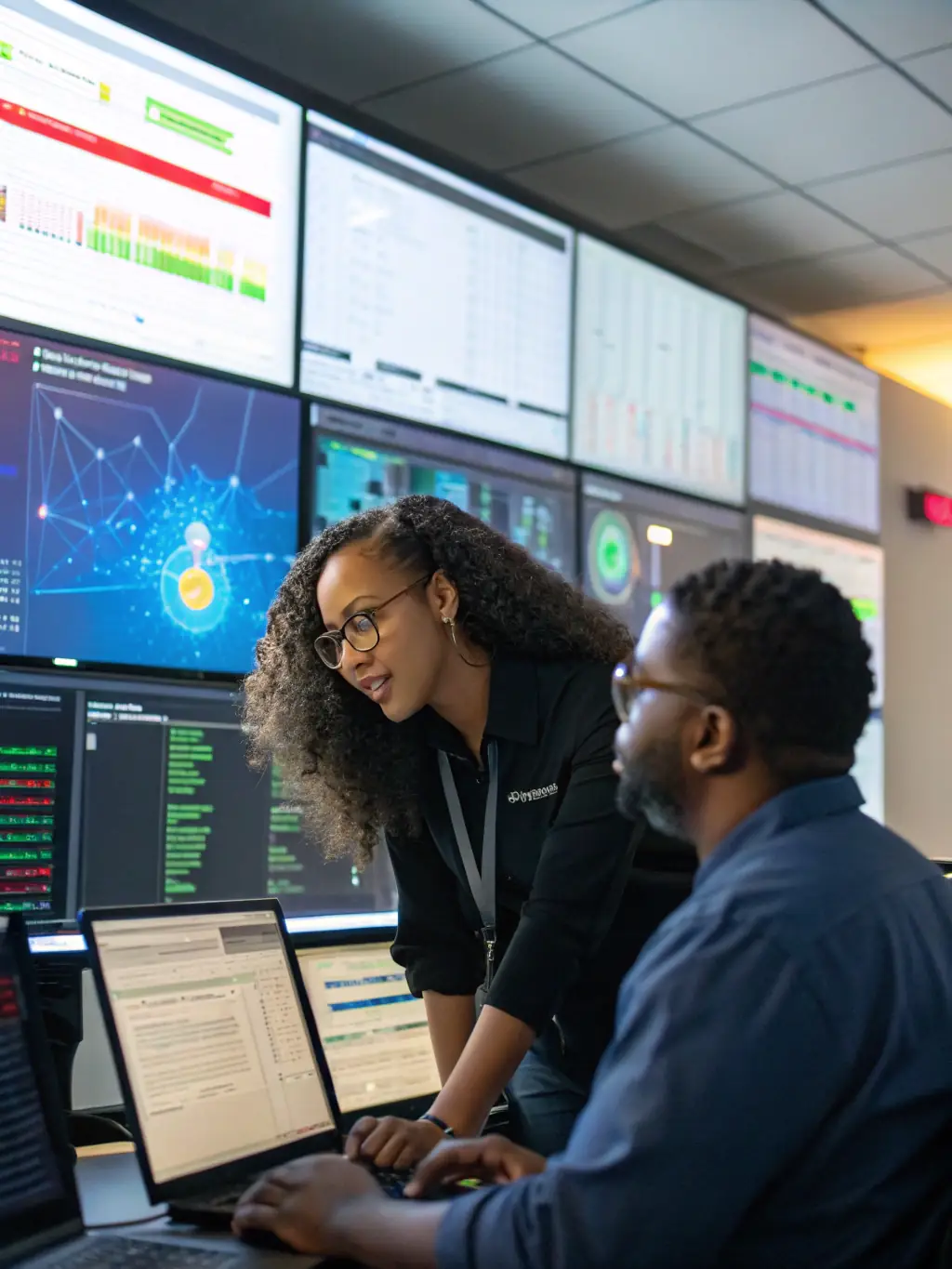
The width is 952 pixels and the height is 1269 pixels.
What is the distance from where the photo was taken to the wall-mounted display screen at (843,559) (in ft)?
13.7

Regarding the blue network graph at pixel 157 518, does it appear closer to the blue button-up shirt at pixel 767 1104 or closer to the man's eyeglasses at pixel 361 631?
the man's eyeglasses at pixel 361 631

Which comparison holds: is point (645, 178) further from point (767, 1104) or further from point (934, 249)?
point (767, 1104)

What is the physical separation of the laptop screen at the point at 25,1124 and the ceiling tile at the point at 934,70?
274cm

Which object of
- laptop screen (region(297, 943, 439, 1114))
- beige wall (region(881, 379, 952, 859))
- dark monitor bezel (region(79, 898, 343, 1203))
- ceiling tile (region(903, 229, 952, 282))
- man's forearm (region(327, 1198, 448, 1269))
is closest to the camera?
man's forearm (region(327, 1198, 448, 1269))

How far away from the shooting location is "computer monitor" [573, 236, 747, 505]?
3551 millimetres

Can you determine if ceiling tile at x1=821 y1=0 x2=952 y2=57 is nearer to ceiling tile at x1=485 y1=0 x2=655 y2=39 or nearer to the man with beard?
ceiling tile at x1=485 y1=0 x2=655 y2=39

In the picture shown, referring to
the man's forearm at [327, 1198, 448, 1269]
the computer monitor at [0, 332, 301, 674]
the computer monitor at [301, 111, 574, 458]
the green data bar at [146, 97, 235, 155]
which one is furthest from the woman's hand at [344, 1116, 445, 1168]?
the green data bar at [146, 97, 235, 155]

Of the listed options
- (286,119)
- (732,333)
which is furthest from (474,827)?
(732,333)

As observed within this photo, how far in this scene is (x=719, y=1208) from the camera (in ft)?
2.95

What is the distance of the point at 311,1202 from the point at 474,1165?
0.17 m

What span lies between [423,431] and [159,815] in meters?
1.07

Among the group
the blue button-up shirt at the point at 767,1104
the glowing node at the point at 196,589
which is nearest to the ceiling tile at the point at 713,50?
the glowing node at the point at 196,589

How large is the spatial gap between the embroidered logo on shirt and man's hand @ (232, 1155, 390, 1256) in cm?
63

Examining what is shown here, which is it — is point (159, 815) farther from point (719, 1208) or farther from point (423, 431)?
point (719, 1208)
